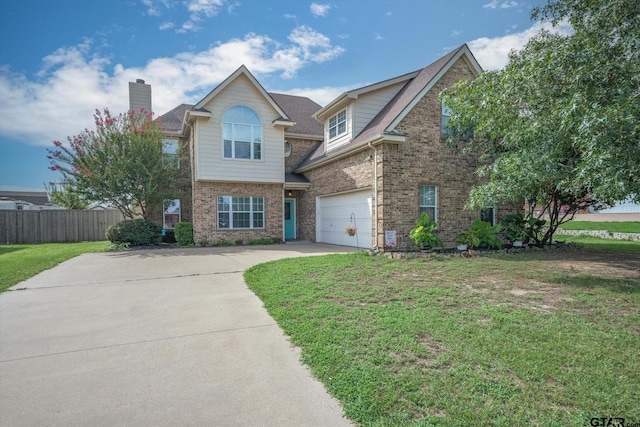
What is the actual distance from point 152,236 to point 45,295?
8.60 metres

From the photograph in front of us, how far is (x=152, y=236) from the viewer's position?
14719 millimetres

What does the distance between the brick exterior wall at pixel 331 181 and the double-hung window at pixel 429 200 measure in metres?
1.91

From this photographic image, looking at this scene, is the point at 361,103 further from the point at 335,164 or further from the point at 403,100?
the point at 335,164

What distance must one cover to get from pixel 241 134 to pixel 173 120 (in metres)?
5.75

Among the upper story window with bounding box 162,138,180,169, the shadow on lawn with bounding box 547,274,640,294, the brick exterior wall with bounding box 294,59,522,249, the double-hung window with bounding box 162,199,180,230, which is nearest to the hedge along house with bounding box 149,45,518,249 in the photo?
the brick exterior wall with bounding box 294,59,522,249

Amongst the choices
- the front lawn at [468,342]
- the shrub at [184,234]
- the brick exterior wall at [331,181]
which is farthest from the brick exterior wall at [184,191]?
the front lawn at [468,342]

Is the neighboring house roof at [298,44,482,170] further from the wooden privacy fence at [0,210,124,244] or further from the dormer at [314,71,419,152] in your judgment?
the wooden privacy fence at [0,210,124,244]

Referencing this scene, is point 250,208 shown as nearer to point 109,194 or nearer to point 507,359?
point 109,194

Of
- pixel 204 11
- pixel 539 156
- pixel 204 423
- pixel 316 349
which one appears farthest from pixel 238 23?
pixel 204 423

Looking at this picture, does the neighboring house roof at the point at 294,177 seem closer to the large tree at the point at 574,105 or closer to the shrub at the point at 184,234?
the shrub at the point at 184,234

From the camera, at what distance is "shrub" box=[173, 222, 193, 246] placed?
49.1 ft

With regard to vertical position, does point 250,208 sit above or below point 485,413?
above

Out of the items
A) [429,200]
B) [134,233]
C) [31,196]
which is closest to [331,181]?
[429,200]

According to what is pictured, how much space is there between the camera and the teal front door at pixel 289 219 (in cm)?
1780
